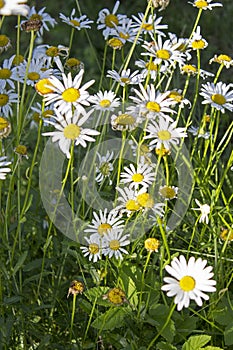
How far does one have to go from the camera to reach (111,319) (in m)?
1.26

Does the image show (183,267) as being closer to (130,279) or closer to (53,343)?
(130,279)

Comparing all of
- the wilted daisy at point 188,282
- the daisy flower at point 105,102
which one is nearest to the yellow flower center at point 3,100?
the daisy flower at point 105,102

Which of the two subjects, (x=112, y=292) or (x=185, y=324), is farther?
(x=185, y=324)

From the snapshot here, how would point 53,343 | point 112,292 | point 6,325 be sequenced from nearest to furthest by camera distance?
point 112,292
point 6,325
point 53,343

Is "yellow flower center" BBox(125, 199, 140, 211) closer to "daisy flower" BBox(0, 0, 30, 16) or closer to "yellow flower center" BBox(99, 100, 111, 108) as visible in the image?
"yellow flower center" BBox(99, 100, 111, 108)

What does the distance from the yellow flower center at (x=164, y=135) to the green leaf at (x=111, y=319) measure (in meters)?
0.32

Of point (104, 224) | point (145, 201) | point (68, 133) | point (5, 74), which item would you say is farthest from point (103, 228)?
point (5, 74)

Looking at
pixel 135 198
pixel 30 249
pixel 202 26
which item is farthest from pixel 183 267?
pixel 202 26

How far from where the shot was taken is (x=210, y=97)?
4.74 feet

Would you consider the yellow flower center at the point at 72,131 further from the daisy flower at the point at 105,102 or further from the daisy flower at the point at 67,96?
the daisy flower at the point at 105,102

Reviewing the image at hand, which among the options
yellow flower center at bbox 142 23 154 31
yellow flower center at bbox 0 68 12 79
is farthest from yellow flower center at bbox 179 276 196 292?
yellow flower center at bbox 142 23 154 31

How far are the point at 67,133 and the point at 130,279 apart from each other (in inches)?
11.9

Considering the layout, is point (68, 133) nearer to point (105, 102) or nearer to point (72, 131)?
point (72, 131)

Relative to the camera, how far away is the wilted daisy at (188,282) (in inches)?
39.4
